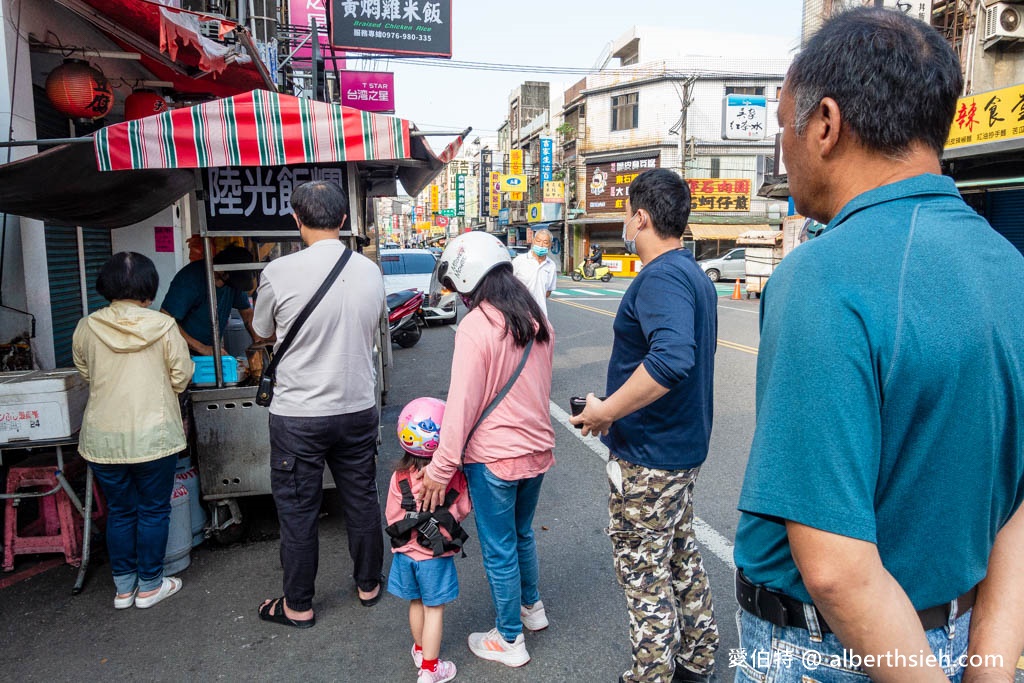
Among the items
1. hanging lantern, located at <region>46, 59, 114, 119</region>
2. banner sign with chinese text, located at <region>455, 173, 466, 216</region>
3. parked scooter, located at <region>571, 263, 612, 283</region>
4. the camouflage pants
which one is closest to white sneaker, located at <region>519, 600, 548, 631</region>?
the camouflage pants

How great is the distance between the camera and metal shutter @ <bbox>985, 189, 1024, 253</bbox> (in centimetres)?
1274

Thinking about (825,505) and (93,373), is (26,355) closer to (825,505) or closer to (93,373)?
(93,373)

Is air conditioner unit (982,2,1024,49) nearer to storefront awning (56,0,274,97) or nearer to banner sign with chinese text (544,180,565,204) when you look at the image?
storefront awning (56,0,274,97)

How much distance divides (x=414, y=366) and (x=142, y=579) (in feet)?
21.4

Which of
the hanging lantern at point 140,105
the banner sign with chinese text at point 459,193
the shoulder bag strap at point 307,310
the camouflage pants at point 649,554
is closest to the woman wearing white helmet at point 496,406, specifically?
the camouflage pants at point 649,554

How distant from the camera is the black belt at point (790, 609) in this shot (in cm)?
115

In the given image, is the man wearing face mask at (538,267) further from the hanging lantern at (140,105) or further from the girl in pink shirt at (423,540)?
the girl in pink shirt at (423,540)

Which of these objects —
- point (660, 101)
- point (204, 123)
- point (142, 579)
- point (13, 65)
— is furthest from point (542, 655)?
point (660, 101)

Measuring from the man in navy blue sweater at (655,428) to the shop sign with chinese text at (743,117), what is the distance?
3223cm

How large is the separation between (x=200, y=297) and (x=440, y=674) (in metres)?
2.95

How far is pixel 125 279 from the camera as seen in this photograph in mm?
3410

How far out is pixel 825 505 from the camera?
1.00m

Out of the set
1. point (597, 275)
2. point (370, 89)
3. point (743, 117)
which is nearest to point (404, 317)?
point (370, 89)

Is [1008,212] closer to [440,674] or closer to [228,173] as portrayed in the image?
[228,173]
